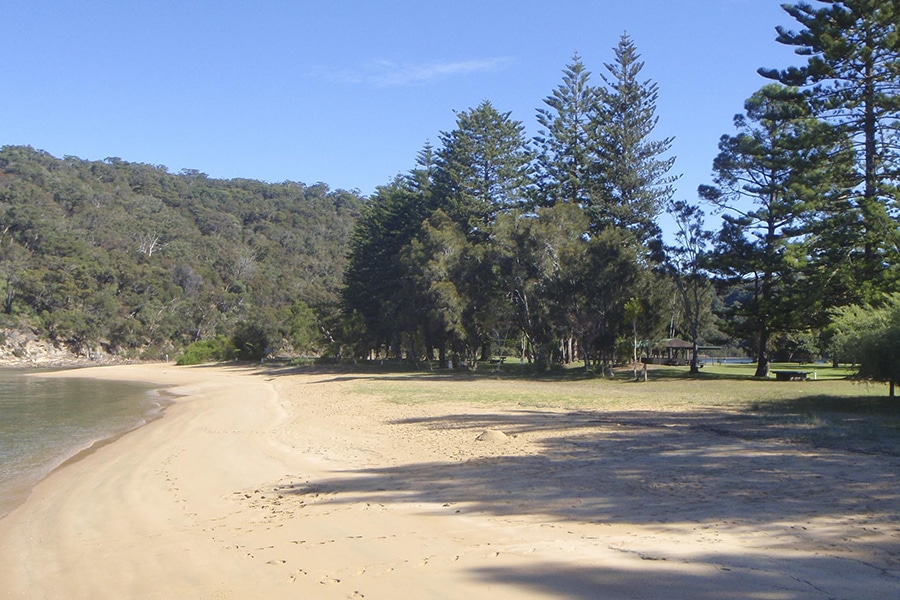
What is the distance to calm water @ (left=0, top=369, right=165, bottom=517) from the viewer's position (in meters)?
13.5

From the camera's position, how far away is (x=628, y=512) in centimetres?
711

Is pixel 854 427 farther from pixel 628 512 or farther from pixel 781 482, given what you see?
pixel 628 512

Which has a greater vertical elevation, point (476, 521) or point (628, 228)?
point (628, 228)

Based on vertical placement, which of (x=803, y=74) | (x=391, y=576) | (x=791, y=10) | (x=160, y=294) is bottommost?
(x=391, y=576)

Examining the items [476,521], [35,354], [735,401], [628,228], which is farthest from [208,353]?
[476,521]

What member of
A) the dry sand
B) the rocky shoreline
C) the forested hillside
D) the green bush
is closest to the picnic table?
the dry sand

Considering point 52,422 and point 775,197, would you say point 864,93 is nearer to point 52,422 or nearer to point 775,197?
point 775,197

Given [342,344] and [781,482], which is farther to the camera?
[342,344]

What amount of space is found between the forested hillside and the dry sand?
48.8 m

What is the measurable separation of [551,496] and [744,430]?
678 cm

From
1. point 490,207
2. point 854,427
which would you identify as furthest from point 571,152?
point 854,427

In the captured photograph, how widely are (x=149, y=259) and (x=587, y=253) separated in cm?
7551

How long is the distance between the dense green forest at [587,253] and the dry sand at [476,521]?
30.8ft

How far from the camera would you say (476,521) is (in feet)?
23.3
